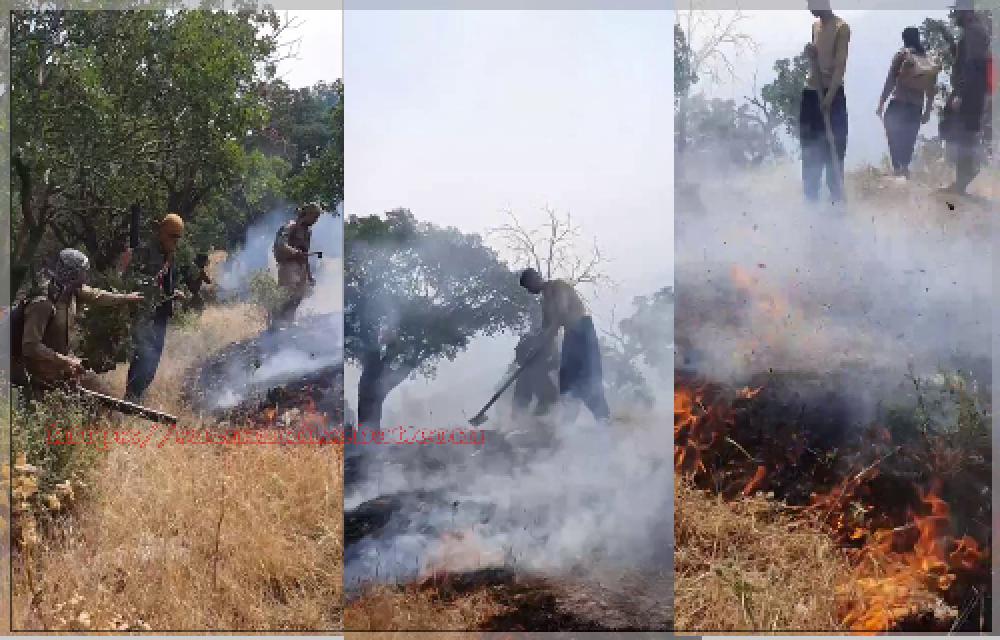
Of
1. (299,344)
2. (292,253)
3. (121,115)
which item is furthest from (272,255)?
(121,115)

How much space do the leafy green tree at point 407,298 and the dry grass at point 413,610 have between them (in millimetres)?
939

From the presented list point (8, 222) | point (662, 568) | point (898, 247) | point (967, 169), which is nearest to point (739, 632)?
point (662, 568)

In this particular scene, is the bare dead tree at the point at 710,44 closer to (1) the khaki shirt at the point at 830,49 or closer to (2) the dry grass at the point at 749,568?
(1) the khaki shirt at the point at 830,49

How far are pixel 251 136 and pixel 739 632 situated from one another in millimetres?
3767

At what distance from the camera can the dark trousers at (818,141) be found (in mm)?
5289

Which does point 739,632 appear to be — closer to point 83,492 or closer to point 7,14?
point 83,492

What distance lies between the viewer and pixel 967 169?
5.30 metres

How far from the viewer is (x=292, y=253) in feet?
17.2

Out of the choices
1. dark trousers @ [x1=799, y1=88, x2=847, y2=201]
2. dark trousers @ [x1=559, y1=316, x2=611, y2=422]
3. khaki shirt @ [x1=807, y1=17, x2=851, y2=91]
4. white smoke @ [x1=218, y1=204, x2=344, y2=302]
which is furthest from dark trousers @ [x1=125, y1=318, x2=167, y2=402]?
khaki shirt @ [x1=807, y1=17, x2=851, y2=91]

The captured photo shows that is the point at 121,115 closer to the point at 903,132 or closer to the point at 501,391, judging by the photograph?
the point at 501,391

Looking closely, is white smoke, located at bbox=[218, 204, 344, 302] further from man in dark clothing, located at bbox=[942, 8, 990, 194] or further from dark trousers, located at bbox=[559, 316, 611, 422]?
man in dark clothing, located at bbox=[942, 8, 990, 194]

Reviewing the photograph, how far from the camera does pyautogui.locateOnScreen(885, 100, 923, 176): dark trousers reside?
17.4 ft

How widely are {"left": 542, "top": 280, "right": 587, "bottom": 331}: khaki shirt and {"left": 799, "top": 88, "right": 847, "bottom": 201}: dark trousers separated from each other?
4.59 ft

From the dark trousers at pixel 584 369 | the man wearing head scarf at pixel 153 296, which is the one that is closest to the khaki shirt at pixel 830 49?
the dark trousers at pixel 584 369
